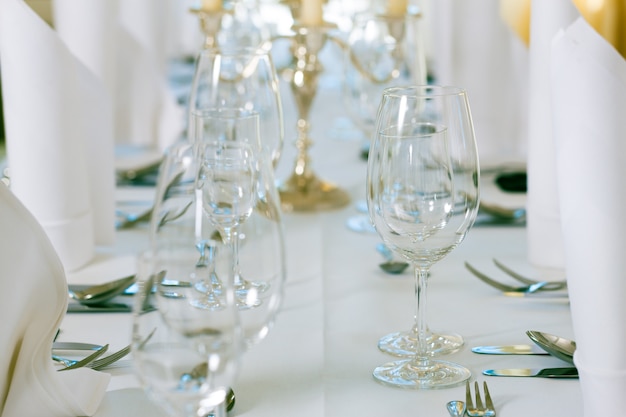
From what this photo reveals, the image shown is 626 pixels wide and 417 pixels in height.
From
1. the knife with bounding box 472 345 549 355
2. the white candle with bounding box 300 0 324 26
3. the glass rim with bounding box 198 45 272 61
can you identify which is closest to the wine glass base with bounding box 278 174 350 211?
the white candle with bounding box 300 0 324 26

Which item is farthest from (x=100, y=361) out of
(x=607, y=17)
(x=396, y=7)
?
(x=396, y=7)

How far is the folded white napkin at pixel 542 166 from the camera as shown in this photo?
1.46m

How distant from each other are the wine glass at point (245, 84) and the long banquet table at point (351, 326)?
0.70 feet

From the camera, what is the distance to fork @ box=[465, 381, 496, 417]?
3.10ft

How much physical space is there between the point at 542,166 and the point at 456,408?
2.03 feet

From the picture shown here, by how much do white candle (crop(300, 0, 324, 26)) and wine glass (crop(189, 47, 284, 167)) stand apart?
0.31 meters

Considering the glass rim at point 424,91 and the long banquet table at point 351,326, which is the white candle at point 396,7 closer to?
the long banquet table at point 351,326

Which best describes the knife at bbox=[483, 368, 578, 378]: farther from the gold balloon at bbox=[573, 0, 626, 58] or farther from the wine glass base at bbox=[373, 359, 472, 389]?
the gold balloon at bbox=[573, 0, 626, 58]

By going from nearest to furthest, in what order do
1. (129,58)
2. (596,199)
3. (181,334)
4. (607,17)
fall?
1. (181,334)
2. (596,199)
3. (607,17)
4. (129,58)

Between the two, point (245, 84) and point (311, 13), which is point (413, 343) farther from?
point (311, 13)

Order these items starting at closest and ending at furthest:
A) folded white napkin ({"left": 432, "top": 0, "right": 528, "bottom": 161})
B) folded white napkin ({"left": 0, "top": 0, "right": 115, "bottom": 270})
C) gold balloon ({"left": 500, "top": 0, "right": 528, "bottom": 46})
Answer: folded white napkin ({"left": 0, "top": 0, "right": 115, "bottom": 270}) < gold balloon ({"left": 500, "top": 0, "right": 528, "bottom": 46}) < folded white napkin ({"left": 432, "top": 0, "right": 528, "bottom": 161})

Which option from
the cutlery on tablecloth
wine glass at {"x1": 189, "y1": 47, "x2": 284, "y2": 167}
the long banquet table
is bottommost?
the long banquet table

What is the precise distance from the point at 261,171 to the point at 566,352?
1.32 feet

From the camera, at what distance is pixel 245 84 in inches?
61.1
